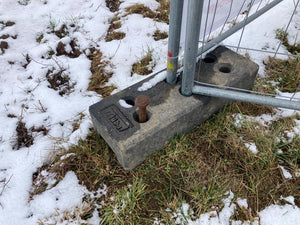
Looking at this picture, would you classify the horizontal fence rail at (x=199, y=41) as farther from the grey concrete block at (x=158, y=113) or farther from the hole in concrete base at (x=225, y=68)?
the hole in concrete base at (x=225, y=68)

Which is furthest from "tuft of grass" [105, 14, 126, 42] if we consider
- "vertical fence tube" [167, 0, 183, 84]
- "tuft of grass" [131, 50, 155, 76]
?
"vertical fence tube" [167, 0, 183, 84]

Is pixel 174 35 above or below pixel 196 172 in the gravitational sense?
above

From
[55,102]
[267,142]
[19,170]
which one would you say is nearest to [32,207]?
[19,170]

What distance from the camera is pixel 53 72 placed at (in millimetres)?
2674

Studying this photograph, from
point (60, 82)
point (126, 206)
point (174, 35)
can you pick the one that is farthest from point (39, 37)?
point (126, 206)

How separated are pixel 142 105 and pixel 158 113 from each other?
24cm

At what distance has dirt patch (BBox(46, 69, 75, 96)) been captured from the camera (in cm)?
252

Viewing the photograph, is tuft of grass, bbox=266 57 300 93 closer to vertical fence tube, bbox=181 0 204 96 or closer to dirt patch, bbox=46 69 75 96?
vertical fence tube, bbox=181 0 204 96

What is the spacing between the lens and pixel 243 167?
186 cm

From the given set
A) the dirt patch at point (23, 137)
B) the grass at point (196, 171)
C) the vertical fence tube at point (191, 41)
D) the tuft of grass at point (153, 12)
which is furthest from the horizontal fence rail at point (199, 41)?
the tuft of grass at point (153, 12)

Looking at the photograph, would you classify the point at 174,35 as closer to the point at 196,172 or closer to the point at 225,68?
the point at 225,68

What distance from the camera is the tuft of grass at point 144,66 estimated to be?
265 centimetres

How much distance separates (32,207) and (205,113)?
1510 mm

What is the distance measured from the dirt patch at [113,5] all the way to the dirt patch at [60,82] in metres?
1.46
